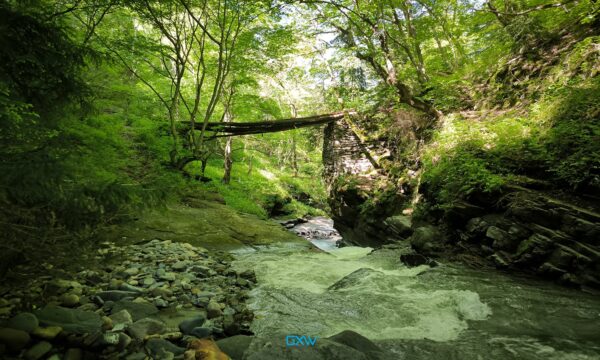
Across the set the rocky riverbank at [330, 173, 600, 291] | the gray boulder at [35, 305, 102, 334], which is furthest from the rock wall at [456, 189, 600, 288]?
the gray boulder at [35, 305, 102, 334]

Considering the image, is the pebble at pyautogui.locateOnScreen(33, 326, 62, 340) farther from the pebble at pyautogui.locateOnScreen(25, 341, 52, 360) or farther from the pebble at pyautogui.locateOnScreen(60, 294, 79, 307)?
the pebble at pyautogui.locateOnScreen(60, 294, 79, 307)

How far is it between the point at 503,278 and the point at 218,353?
14.9 ft

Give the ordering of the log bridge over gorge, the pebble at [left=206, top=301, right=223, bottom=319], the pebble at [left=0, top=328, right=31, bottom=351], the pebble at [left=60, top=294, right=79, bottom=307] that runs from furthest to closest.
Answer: the log bridge over gorge < the pebble at [left=206, top=301, right=223, bottom=319] < the pebble at [left=60, top=294, right=79, bottom=307] < the pebble at [left=0, top=328, right=31, bottom=351]

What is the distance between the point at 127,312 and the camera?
250 centimetres

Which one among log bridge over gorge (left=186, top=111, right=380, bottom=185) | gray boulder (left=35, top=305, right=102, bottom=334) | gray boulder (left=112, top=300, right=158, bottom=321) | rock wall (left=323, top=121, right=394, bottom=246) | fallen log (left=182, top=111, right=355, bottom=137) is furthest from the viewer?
log bridge over gorge (left=186, top=111, right=380, bottom=185)

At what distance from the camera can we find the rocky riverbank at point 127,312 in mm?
1793

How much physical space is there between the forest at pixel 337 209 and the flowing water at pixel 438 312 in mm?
31

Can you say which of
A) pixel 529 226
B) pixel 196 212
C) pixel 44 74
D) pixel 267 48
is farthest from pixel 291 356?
→ pixel 267 48

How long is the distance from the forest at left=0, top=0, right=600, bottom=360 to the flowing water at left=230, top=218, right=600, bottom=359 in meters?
0.03

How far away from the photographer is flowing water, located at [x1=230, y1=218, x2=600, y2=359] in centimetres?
266

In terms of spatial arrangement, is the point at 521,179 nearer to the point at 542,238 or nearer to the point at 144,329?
the point at 542,238

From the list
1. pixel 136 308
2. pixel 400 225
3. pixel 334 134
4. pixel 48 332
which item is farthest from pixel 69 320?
pixel 334 134

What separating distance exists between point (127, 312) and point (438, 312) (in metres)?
3.37

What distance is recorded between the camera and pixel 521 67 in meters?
7.12
